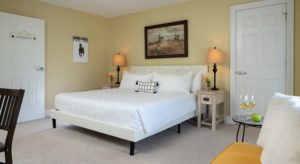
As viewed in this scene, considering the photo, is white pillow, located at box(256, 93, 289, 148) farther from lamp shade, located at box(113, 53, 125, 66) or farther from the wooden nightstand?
lamp shade, located at box(113, 53, 125, 66)

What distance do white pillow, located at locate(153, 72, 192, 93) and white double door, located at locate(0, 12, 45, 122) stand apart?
8.00ft

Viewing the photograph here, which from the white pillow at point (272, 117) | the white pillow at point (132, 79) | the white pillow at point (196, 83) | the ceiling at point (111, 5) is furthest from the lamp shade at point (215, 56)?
the white pillow at point (272, 117)

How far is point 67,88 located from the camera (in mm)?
4883

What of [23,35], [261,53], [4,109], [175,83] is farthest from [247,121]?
[23,35]

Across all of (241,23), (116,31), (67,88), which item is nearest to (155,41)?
(116,31)

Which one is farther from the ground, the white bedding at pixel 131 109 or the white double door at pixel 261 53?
the white double door at pixel 261 53

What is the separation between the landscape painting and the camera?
444cm

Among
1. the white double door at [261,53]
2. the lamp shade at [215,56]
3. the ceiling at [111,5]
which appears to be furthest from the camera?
the ceiling at [111,5]

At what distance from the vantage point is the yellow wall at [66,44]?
428 cm

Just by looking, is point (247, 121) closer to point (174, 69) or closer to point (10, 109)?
point (10, 109)

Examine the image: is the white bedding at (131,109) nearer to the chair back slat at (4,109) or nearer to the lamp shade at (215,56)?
the lamp shade at (215,56)

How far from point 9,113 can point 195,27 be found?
11.9 ft

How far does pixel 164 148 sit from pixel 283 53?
2495 millimetres

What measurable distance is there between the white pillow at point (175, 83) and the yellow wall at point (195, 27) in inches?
24.2
